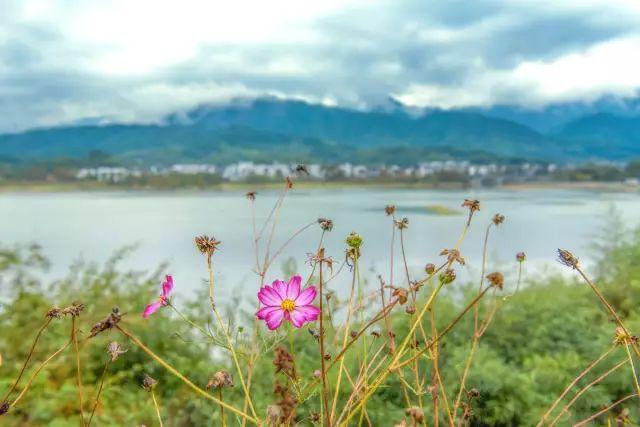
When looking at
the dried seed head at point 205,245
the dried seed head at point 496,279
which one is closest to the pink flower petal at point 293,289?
the dried seed head at point 205,245

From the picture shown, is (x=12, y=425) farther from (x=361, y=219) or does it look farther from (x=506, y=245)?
(x=361, y=219)

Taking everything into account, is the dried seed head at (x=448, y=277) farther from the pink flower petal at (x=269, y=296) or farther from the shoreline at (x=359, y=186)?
the shoreline at (x=359, y=186)

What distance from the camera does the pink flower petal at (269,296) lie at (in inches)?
37.8

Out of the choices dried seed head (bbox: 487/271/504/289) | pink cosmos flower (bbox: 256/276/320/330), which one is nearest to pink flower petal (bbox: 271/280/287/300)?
pink cosmos flower (bbox: 256/276/320/330)

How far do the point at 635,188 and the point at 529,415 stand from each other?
48128 mm

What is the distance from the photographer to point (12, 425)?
2.25m

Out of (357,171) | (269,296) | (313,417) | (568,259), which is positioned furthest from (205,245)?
(357,171)

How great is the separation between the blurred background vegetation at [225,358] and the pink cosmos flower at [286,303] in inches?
23.5

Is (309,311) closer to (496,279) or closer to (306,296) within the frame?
(306,296)

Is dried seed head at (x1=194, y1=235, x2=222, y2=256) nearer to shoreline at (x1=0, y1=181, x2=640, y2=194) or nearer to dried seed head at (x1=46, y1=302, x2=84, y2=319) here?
dried seed head at (x1=46, y1=302, x2=84, y2=319)

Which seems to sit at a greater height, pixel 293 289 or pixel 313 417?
pixel 293 289

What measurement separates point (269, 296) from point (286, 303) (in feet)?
0.10

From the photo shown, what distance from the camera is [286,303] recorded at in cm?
97

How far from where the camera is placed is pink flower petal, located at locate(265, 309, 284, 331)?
0.94 m
